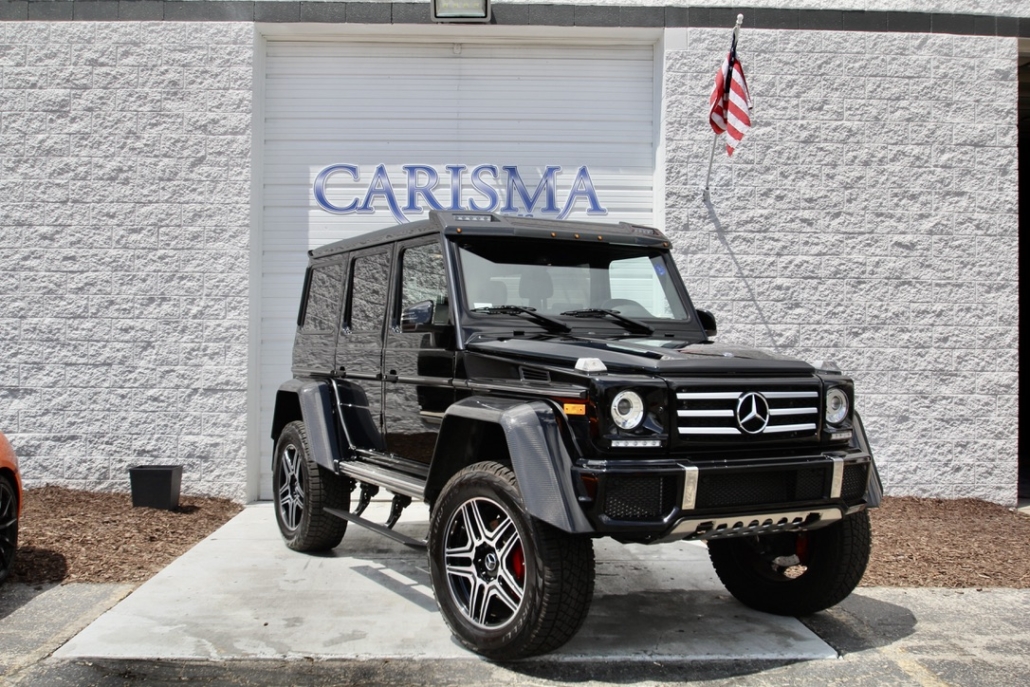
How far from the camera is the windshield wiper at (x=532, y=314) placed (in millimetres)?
5121

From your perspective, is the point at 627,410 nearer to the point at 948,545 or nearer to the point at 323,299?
the point at 323,299

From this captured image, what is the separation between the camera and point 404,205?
9672 mm

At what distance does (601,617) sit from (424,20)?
20.9 feet

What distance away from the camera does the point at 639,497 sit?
160 inches

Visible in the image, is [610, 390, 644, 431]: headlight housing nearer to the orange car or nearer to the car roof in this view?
the car roof

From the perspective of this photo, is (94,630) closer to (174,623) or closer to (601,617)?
(174,623)

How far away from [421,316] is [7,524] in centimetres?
296

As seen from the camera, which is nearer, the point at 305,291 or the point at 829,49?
the point at 305,291

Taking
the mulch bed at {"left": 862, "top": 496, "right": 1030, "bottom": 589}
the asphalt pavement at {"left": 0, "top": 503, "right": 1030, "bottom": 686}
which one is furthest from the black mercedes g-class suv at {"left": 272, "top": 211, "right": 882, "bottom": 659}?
the mulch bed at {"left": 862, "top": 496, "right": 1030, "bottom": 589}

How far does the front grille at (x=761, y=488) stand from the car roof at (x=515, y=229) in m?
1.84

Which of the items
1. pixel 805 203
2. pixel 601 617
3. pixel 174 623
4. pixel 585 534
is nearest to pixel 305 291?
pixel 174 623

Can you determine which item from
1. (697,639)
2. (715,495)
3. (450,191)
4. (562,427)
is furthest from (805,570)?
(450,191)

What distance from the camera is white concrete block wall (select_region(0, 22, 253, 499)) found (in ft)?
29.9

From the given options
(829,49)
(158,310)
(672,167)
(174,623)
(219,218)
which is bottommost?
(174,623)
